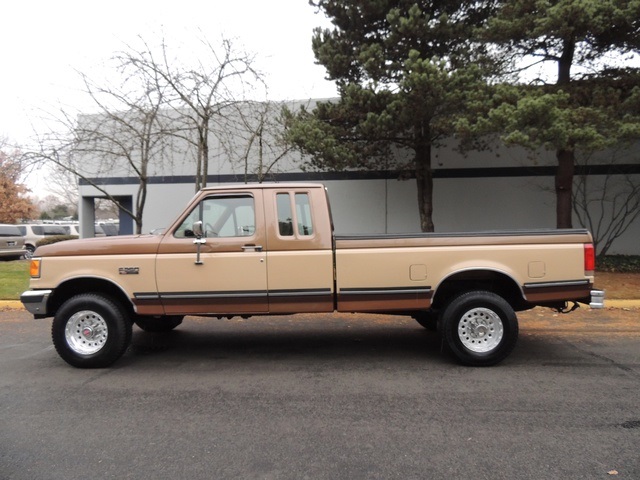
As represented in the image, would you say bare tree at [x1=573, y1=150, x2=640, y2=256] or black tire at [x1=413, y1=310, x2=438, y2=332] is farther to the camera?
bare tree at [x1=573, y1=150, x2=640, y2=256]

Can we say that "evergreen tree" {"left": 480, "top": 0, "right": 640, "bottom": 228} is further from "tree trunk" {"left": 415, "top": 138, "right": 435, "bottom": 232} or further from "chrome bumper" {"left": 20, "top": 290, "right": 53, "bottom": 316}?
"chrome bumper" {"left": 20, "top": 290, "right": 53, "bottom": 316}

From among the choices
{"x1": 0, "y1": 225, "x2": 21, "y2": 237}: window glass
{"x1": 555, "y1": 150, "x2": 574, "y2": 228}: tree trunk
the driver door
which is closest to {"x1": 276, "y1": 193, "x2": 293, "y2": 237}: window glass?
the driver door

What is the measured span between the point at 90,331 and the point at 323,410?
3011 mm

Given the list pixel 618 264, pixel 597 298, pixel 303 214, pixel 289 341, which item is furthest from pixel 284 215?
pixel 618 264

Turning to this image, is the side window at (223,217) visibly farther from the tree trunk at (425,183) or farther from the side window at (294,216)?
the tree trunk at (425,183)

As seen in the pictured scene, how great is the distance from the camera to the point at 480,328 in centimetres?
542

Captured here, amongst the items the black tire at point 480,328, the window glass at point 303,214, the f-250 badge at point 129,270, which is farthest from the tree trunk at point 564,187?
the f-250 badge at point 129,270

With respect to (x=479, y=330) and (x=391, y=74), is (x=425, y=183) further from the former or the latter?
(x=479, y=330)

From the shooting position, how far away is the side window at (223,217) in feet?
18.1

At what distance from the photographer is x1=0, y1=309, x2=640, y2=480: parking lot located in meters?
3.25

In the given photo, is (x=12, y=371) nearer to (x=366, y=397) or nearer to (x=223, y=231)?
(x=223, y=231)

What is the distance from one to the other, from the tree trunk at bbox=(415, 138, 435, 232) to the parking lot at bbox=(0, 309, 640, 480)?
7.33 metres

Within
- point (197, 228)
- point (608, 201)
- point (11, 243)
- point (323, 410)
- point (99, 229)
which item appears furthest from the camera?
point (99, 229)

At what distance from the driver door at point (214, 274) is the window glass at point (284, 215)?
22 centimetres
